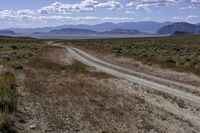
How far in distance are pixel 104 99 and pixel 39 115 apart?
173 inches

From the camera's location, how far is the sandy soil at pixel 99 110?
11.6 metres

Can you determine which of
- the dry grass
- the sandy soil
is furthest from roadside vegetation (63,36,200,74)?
the dry grass

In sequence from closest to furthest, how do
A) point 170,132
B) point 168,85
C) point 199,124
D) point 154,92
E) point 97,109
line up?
point 170,132
point 199,124
point 97,109
point 154,92
point 168,85

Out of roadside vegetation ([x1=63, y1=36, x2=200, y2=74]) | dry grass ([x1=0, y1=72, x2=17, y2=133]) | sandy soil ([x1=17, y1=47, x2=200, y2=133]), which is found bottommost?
roadside vegetation ([x1=63, y1=36, x2=200, y2=74])

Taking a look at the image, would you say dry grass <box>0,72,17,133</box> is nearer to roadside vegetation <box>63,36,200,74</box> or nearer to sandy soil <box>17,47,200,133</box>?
sandy soil <box>17,47,200,133</box>

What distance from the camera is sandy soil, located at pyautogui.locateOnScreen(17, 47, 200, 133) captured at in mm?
11633

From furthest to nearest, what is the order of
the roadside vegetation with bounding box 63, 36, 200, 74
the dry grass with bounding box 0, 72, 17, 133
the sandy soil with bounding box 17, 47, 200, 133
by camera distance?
the roadside vegetation with bounding box 63, 36, 200, 74 → the sandy soil with bounding box 17, 47, 200, 133 → the dry grass with bounding box 0, 72, 17, 133

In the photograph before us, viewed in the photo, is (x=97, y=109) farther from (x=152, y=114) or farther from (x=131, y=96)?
(x=131, y=96)

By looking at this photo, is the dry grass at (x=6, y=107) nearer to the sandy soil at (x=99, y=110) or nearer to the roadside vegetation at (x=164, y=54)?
the sandy soil at (x=99, y=110)

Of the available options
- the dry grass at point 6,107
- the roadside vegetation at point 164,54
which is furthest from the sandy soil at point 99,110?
the roadside vegetation at point 164,54

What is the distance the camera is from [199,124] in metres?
13.0

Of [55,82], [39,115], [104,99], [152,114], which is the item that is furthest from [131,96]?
[39,115]

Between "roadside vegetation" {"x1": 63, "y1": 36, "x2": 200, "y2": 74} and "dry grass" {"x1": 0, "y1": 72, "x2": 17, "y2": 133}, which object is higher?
"dry grass" {"x1": 0, "y1": 72, "x2": 17, "y2": 133}

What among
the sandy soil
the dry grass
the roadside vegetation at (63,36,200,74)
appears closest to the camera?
the dry grass
